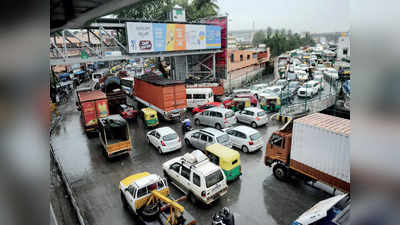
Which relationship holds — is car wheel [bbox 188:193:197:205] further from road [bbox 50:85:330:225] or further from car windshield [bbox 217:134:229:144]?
car windshield [bbox 217:134:229:144]

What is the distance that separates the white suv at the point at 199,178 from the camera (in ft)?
27.4

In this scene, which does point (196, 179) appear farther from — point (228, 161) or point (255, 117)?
point (255, 117)

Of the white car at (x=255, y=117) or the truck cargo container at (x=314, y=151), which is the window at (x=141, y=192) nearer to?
the truck cargo container at (x=314, y=151)

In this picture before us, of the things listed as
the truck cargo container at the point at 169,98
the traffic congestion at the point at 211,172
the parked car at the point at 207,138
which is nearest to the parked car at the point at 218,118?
the traffic congestion at the point at 211,172

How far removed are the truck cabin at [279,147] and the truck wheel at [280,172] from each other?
28 cm

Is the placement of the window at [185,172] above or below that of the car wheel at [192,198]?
above

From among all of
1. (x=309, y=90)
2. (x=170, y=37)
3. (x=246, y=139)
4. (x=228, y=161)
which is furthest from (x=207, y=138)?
(x=170, y=37)

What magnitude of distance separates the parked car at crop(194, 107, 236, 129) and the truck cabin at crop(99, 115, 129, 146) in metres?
6.11

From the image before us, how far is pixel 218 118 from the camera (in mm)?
16078

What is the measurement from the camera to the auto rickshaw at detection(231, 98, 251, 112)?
775 inches

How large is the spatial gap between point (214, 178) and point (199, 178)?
531 millimetres
